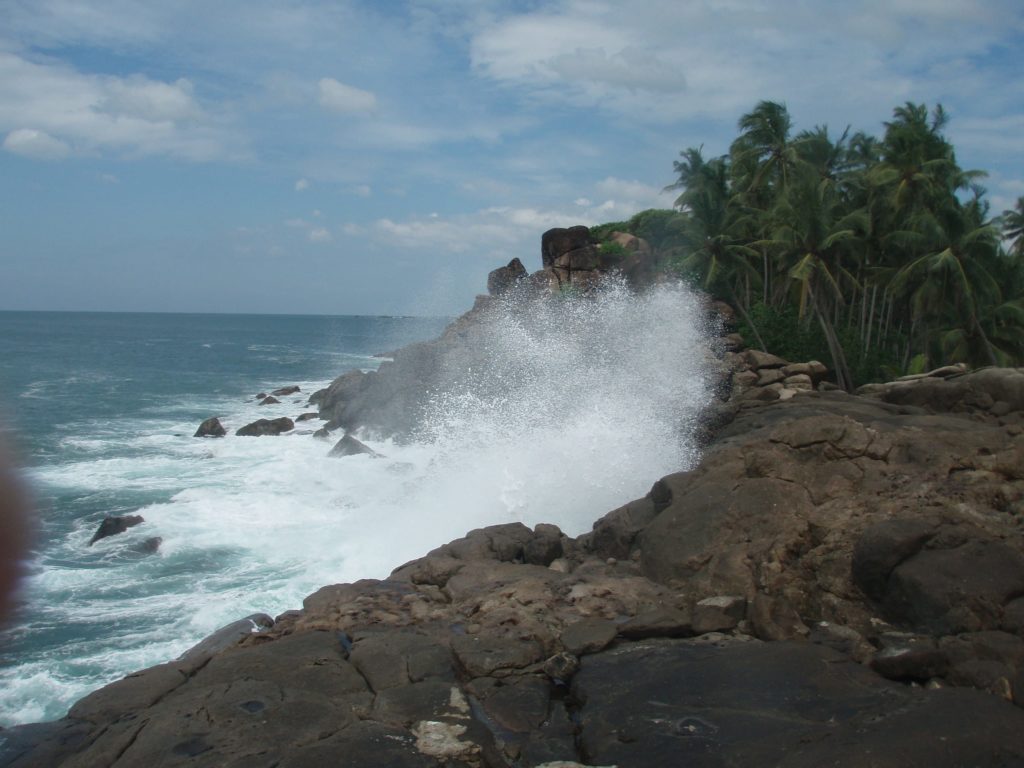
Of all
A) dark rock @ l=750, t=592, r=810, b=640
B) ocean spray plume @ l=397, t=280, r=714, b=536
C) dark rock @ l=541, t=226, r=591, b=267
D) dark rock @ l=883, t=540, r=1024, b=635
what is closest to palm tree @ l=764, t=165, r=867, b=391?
ocean spray plume @ l=397, t=280, r=714, b=536

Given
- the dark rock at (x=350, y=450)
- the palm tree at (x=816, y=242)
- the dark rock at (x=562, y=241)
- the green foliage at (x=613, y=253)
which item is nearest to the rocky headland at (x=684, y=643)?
the dark rock at (x=350, y=450)

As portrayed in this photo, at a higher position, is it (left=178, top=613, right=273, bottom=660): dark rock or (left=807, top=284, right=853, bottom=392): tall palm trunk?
(left=807, top=284, right=853, bottom=392): tall palm trunk

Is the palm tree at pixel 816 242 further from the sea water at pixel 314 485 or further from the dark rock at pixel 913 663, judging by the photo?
the dark rock at pixel 913 663

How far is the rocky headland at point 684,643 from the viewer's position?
5.66 metres

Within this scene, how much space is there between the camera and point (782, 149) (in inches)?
1235

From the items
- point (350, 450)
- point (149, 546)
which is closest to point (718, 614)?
point (149, 546)

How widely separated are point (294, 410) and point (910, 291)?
2342cm

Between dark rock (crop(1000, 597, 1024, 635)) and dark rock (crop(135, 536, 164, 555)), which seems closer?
dark rock (crop(1000, 597, 1024, 635))

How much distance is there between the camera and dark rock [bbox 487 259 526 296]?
36.0 meters

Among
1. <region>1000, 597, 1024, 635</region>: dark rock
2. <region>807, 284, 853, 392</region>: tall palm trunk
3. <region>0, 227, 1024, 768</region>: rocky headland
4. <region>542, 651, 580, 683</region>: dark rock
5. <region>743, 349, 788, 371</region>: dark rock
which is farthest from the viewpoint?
<region>807, 284, 853, 392</region>: tall palm trunk

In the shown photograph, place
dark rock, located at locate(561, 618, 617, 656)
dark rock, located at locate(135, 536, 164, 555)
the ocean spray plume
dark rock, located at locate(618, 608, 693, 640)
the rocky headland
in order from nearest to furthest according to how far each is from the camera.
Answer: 1. the rocky headland
2. dark rock, located at locate(561, 618, 617, 656)
3. dark rock, located at locate(618, 608, 693, 640)
4. the ocean spray plume
5. dark rock, located at locate(135, 536, 164, 555)

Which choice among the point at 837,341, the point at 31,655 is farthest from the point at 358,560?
the point at 837,341

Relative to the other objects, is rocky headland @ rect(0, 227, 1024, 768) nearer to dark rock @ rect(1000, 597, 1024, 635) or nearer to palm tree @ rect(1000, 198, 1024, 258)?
dark rock @ rect(1000, 597, 1024, 635)

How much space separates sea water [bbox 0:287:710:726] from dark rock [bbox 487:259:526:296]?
5609 millimetres
